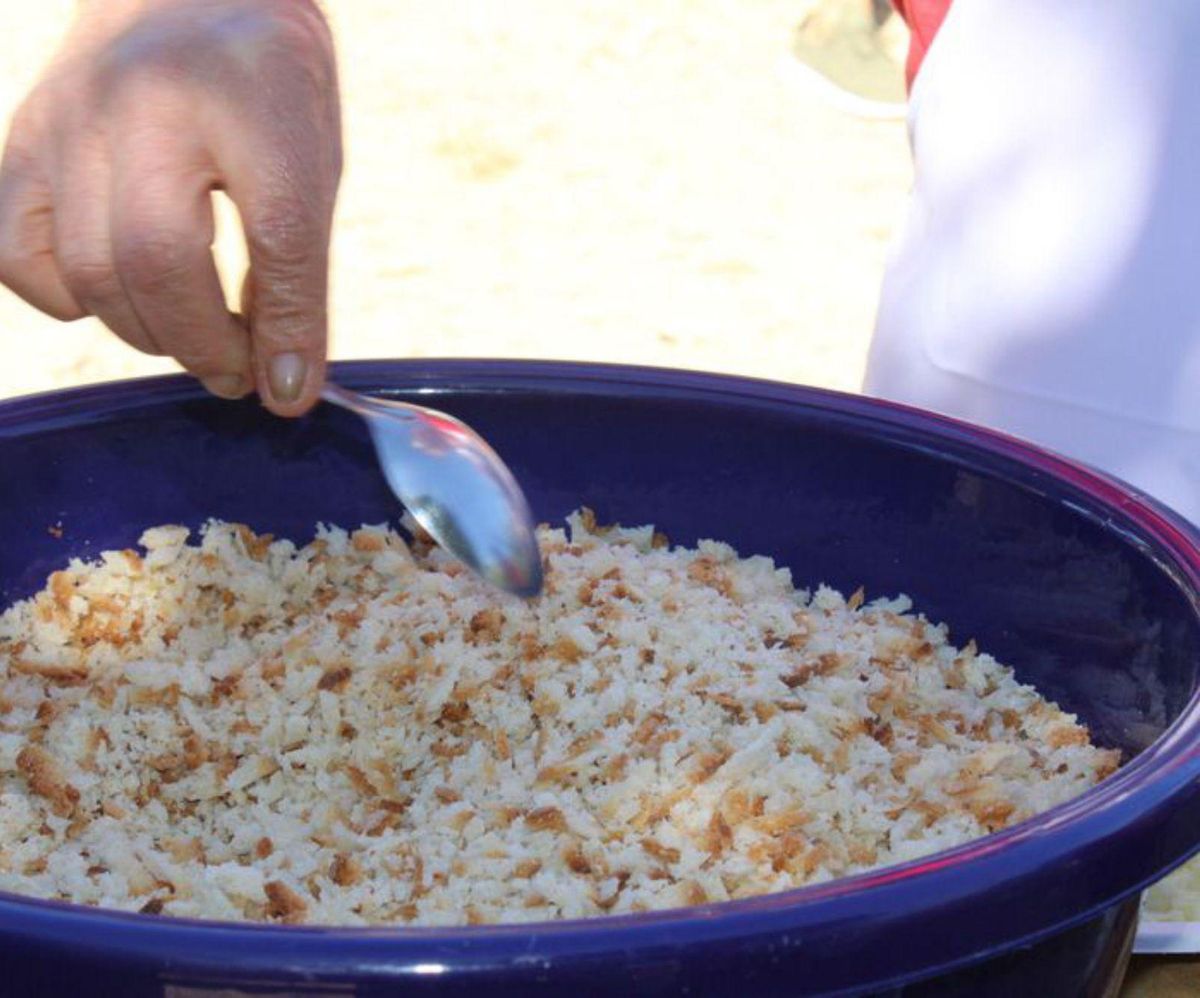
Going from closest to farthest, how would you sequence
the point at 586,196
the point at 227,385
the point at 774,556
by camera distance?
the point at 227,385, the point at 774,556, the point at 586,196

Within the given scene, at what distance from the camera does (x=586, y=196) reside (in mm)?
3865

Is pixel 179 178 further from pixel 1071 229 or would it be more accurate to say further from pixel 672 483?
pixel 1071 229

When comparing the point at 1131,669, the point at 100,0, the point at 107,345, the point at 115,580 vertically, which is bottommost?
the point at 107,345

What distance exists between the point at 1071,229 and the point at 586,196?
2.83m

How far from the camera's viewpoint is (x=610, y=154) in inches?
162

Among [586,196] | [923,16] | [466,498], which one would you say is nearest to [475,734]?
[466,498]

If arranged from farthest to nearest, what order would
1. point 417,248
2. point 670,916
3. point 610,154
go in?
point 610,154
point 417,248
point 670,916

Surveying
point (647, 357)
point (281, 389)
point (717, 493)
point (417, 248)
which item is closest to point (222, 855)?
point (281, 389)

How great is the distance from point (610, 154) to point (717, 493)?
11.0ft

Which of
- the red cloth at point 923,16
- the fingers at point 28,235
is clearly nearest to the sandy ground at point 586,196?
the red cloth at point 923,16

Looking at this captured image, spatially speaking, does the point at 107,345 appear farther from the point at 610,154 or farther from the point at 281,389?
the point at 281,389

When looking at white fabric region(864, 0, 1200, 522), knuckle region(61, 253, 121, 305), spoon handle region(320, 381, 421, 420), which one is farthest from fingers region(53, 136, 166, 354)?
white fabric region(864, 0, 1200, 522)

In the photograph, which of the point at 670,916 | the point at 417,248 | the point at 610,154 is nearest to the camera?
the point at 670,916

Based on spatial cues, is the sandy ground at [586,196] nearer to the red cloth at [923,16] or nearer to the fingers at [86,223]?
the red cloth at [923,16]
